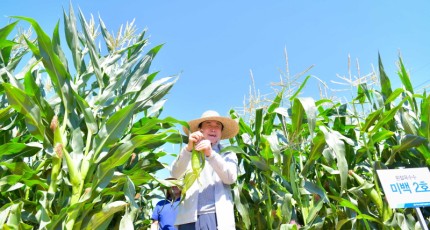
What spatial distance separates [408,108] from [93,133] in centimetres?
175

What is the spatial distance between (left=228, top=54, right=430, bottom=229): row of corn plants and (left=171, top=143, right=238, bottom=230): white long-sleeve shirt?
0.12 meters

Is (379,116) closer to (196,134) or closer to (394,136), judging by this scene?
(394,136)

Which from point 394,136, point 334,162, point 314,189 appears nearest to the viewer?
point 314,189

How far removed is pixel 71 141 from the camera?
1527 millimetres

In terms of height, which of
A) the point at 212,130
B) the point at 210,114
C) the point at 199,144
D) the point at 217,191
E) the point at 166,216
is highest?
the point at 210,114

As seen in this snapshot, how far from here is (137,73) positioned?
188cm

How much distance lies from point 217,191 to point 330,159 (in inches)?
24.6

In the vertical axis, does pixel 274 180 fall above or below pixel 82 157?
below

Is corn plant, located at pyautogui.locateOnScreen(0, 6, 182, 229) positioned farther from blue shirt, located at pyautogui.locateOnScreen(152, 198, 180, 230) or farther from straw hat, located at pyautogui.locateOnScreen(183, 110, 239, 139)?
blue shirt, located at pyautogui.locateOnScreen(152, 198, 180, 230)

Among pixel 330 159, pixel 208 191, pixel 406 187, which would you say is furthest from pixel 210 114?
pixel 406 187

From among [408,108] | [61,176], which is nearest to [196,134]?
[61,176]

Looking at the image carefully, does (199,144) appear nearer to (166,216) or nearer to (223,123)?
(223,123)

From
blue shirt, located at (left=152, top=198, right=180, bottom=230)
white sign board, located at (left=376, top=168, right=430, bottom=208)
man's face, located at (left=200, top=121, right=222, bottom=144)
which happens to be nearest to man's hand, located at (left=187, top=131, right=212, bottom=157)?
man's face, located at (left=200, top=121, right=222, bottom=144)

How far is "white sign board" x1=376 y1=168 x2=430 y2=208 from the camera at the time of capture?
1.59 m
